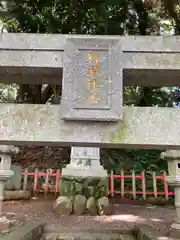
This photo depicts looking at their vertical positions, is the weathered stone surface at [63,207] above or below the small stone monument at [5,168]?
below

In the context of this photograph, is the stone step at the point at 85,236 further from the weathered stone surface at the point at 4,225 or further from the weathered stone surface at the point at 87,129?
the weathered stone surface at the point at 87,129

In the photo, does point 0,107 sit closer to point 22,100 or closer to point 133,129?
point 133,129

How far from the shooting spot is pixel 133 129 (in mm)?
2104

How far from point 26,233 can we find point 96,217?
3.03m

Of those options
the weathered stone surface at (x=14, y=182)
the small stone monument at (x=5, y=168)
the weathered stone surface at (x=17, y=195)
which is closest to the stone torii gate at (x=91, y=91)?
the small stone monument at (x=5, y=168)

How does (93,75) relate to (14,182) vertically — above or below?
above

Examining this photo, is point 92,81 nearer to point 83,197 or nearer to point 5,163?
point 5,163

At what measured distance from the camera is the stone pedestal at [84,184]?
21.6 ft

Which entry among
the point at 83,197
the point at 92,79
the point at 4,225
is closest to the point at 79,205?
the point at 83,197

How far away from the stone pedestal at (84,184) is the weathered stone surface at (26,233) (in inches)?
77.1

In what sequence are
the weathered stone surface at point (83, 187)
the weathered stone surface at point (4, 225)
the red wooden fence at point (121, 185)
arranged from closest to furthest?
1. the weathered stone surface at point (4, 225)
2. the weathered stone surface at point (83, 187)
3. the red wooden fence at point (121, 185)

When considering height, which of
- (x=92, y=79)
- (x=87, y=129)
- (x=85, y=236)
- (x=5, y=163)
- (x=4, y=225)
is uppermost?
(x=92, y=79)

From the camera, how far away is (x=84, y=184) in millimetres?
6926

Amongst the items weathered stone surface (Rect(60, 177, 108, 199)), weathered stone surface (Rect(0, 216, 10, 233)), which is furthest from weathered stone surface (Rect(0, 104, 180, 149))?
weathered stone surface (Rect(60, 177, 108, 199))
